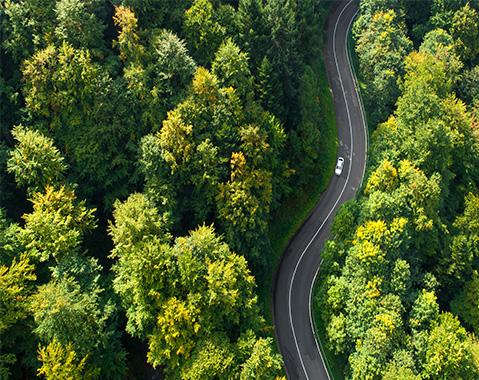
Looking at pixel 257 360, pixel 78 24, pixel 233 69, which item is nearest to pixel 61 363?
pixel 257 360

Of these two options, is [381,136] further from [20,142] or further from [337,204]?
[20,142]

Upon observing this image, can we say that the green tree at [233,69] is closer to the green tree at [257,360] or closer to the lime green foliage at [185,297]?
the lime green foliage at [185,297]

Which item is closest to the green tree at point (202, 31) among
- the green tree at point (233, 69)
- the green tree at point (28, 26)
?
the green tree at point (233, 69)

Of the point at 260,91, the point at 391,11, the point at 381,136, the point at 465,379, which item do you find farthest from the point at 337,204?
the point at 391,11

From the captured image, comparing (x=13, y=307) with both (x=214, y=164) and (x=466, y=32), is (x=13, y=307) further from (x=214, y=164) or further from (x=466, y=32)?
(x=466, y=32)

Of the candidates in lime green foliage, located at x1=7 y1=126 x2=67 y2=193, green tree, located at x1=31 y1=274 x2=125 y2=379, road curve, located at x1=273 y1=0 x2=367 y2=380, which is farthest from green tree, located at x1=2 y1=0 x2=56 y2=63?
road curve, located at x1=273 y1=0 x2=367 y2=380

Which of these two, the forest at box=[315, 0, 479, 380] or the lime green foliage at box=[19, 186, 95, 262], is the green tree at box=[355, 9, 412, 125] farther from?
the lime green foliage at box=[19, 186, 95, 262]
